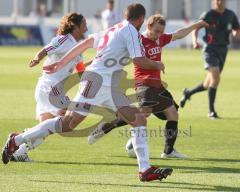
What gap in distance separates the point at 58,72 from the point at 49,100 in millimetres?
409

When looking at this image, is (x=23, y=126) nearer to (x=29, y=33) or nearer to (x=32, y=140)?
(x=32, y=140)

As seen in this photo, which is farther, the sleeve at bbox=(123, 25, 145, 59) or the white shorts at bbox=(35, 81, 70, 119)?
the white shorts at bbox=(35, 81, 70, 119)

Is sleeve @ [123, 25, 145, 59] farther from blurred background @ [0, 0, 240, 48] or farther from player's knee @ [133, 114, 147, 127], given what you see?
blurred background @ [0, 0, 240, 48]

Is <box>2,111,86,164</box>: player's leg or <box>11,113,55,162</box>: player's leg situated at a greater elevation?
<box>2,111,86,164</box>: player's leg

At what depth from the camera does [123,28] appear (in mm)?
10117

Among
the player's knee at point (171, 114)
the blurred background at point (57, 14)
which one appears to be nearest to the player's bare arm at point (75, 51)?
the player's knee at point (171, 114)

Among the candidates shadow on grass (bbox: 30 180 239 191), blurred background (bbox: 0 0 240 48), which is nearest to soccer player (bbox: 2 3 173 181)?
shadow on grass (bbox: 30 180 239 191)

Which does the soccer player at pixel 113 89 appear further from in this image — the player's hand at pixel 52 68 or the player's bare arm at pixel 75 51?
the player's hand at pixel 52 68

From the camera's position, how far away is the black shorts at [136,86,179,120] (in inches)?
464

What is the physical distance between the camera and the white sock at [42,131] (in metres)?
10.6

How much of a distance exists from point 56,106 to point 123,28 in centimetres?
206

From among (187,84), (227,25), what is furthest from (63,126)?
(187,84)

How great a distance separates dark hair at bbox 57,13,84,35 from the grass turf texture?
1.78 meters

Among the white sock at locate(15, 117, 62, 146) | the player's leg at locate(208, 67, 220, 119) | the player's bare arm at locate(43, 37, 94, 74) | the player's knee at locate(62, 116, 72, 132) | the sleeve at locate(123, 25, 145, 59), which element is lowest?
the player's leg at locate(208, 67, 220, 119)
